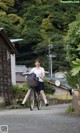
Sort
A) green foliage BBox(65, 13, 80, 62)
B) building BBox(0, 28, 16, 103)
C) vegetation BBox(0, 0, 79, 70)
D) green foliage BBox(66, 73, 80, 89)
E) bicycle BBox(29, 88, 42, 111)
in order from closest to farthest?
green foliage BBox(66, 73, 80, 89) → green foliage BBox(65, 13, 80, 62) → bicycle BBox(29, 88, 42, 111) → building BBox(0, 28, 16, 103) → vegetation BBox(0, 0, 79, 70)

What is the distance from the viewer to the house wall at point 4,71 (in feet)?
79.3

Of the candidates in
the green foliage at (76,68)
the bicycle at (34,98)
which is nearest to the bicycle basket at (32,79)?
the bicycle at (34,98)

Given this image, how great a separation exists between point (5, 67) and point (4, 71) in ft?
0.72

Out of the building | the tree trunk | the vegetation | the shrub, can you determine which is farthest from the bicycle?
the vegetation

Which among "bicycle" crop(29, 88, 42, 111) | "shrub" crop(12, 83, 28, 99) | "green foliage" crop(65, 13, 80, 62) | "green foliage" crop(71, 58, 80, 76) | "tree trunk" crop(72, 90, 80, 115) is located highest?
"green foliage" crop(71, 58, 80, 76)

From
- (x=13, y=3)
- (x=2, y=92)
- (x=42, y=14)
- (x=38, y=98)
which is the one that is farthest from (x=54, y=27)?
(x=38, y=98)

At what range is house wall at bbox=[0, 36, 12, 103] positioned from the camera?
24167 millimetres

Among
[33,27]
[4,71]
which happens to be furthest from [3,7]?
[4,71]

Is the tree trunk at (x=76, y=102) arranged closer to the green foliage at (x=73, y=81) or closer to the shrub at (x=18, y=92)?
the green foliage at (x=73, y=81)

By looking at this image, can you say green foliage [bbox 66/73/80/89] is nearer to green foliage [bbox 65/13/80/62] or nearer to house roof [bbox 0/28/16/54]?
green foliage [bbox 65/13/80/62]

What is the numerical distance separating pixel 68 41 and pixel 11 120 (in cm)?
490

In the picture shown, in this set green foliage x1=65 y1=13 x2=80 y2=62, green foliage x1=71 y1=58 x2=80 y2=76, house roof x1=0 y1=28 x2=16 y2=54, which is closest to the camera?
green foliage x1=71 y1=58 x2=80 y2=76

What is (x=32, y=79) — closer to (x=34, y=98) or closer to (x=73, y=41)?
(x=34, y=98)

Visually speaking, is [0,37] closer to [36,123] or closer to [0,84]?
[0,84]
